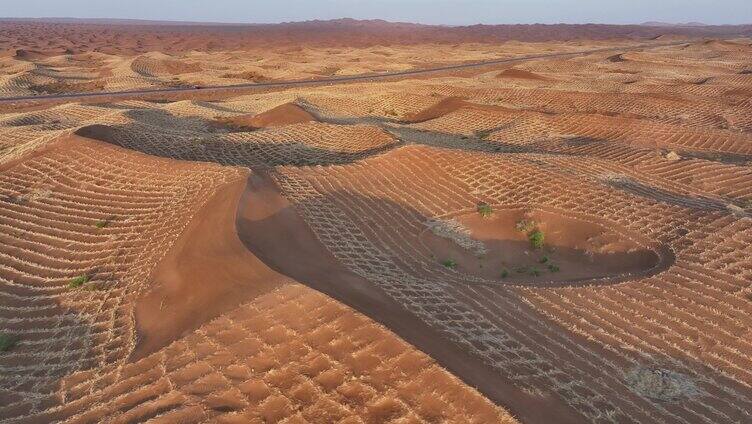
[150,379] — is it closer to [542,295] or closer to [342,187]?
[542,295]

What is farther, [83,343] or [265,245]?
[265,245]

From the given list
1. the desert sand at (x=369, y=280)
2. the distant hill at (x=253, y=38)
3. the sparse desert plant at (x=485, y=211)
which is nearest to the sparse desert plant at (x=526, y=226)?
the desert sand at (x=369, y=280)

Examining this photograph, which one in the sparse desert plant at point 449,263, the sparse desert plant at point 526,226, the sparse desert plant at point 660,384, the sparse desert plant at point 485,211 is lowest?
the sparse desert plant at point 449,263

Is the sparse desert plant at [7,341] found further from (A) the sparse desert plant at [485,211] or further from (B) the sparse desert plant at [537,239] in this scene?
(B) the sparse desert plant at [537,239]

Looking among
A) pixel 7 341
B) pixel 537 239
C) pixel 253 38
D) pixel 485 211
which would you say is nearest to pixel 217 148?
pixel 485 211

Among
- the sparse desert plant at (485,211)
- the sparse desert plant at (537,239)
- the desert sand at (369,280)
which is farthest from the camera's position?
the sparse desert plant at (485,211)

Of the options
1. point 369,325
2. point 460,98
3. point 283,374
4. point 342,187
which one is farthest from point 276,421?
point 460,98

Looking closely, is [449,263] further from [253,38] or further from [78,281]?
[253,38]
